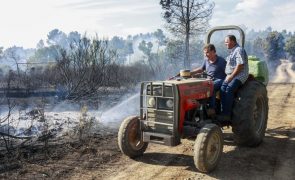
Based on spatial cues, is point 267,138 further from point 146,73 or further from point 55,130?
point 146,73

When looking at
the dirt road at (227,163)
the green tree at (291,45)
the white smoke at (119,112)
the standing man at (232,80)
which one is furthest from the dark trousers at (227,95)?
the green tree at (291,45)

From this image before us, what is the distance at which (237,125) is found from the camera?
660cm

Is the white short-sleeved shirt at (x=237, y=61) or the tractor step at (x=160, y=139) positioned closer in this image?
the tractor step at (x=160, y=139)

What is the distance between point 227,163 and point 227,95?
4.19 feet

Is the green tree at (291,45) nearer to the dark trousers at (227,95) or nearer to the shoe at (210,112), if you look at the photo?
the dark trousers at (227,95)

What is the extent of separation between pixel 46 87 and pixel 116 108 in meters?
6.54

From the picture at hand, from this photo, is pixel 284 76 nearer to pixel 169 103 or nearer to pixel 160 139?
pixel 169 103

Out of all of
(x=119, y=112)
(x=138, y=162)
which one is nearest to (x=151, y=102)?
(x=138, y=162)

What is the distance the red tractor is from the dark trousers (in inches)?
4.8

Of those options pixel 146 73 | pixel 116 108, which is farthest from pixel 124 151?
pixel 146 73

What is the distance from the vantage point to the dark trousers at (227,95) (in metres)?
6.59

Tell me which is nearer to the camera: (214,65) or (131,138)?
(131,138)

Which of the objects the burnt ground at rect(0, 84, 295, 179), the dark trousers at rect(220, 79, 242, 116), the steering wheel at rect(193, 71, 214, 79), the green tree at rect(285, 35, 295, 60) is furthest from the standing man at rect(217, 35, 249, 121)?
the green tree at rect(285, 35, 295, 60)

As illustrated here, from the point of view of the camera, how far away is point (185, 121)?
19.8 feet
